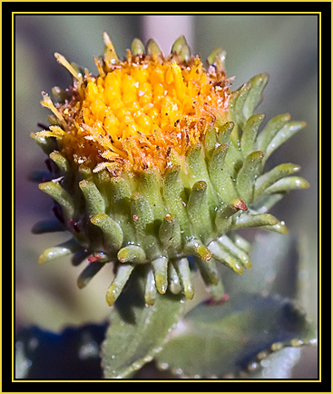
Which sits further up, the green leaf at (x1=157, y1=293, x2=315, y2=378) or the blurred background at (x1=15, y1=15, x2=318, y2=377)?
the blurred background at (x1=15, y1=15, x2=318, y2=377)

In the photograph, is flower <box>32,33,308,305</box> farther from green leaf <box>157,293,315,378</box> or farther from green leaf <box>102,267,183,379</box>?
green leaf <box>157,293,315,378</box>

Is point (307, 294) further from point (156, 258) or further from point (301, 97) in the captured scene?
point (301, 97)

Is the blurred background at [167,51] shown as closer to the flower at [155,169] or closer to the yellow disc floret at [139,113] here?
the flower at [155,169]

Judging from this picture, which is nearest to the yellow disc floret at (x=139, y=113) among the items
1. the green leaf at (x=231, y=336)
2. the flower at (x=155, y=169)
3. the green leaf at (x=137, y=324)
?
the flower at (x=155, y=169)

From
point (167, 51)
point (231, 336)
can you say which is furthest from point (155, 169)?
point (167, 51)

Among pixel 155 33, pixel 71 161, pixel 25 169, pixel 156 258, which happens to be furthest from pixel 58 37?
pixel 156 258

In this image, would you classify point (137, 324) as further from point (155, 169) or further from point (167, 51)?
point (167, 51)

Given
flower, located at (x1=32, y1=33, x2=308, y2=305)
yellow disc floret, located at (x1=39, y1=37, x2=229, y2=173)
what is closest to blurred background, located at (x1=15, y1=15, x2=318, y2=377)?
flower, located at (x1=32, y1=33, x2=308, y2=305)
